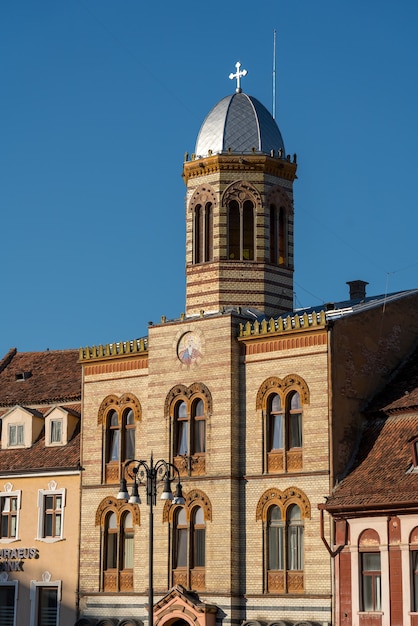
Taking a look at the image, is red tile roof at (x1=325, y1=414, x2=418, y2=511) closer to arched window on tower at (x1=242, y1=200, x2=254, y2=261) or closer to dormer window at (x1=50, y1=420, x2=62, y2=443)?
arched window on tower at (x1=242, y1=200, x2=254, y2=261)

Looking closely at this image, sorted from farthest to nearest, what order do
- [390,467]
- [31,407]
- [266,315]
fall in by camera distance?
[31,407]
[266,315]
[390,467]

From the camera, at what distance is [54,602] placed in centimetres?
5166

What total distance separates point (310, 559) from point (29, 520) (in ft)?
45.6

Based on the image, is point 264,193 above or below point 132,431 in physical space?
above

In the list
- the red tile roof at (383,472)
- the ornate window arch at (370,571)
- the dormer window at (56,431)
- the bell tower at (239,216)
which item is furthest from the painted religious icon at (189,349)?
the ornate window arch at (370,571)

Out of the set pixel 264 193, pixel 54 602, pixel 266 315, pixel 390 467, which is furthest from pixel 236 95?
pixel 54 602

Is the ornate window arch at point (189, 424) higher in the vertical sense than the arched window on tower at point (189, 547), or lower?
higher

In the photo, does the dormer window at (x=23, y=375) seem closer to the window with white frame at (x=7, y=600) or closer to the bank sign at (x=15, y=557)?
the bank sign at (x=15, y=557)

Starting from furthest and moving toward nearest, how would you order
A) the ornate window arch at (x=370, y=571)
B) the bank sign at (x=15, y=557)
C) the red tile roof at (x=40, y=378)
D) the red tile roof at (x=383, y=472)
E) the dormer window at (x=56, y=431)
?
the red tile roof at (x=40, y=378), the dormer window at (x=56, y=431), the bank sign at (x=15, y=557), the ornate window arch at (x=370, y=571), the red tile roof at (x=383, y=472)

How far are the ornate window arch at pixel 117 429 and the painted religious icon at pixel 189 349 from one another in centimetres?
295

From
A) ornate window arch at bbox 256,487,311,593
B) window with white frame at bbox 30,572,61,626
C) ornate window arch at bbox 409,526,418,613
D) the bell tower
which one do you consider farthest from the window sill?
window with white frame at bbox 30,572,61,626

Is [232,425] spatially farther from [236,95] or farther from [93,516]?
[236,95]

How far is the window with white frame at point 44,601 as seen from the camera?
169 ft

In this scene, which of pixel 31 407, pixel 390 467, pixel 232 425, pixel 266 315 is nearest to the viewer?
pixel 390 467
